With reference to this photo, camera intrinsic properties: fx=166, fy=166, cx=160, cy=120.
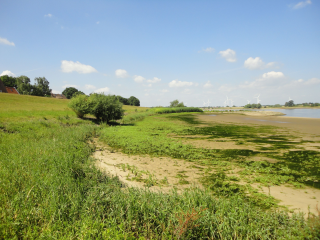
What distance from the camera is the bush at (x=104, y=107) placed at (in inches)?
886

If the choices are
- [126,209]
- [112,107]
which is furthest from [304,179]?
[112,107]

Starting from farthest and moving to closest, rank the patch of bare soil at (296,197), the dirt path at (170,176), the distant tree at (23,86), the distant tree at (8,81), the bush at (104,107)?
the distant tree at (8,81)
the distant tree at (23,86)
the bush at (104,107)
the dirt path at (170,176)
the patch of bare soil at (296,197)

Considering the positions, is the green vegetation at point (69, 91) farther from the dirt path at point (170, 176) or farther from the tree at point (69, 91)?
the dirt path at point (170, 176)

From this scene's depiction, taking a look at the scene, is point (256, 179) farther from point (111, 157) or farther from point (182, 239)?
point (111, 157)

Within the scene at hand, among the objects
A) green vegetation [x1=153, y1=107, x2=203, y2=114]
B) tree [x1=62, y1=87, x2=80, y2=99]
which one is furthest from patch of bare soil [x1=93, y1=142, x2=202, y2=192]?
tree [x1=62, y1=87, x2=80, y2=99]

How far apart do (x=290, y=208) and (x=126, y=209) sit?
427 centimetres

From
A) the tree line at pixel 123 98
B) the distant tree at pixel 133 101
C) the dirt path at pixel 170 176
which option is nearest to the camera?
the dirt path at pixel 170 176

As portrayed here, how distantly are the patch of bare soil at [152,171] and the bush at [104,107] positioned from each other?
14.2m

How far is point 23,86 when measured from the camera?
66.1 m

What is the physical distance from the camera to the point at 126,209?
357cm

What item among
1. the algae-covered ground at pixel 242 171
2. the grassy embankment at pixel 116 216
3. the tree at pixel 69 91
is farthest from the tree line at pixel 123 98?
the grassy embankment at pixel 116 216

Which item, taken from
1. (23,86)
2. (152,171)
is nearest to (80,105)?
(152,171)

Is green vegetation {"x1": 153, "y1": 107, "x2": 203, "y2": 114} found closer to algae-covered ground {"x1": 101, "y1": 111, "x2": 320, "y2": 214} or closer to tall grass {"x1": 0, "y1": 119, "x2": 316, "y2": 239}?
algae-covered ground {"x1": 101, "y1": 111, "x2": 320, "y2": 214}

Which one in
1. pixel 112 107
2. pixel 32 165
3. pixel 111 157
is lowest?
pixel 111 157
